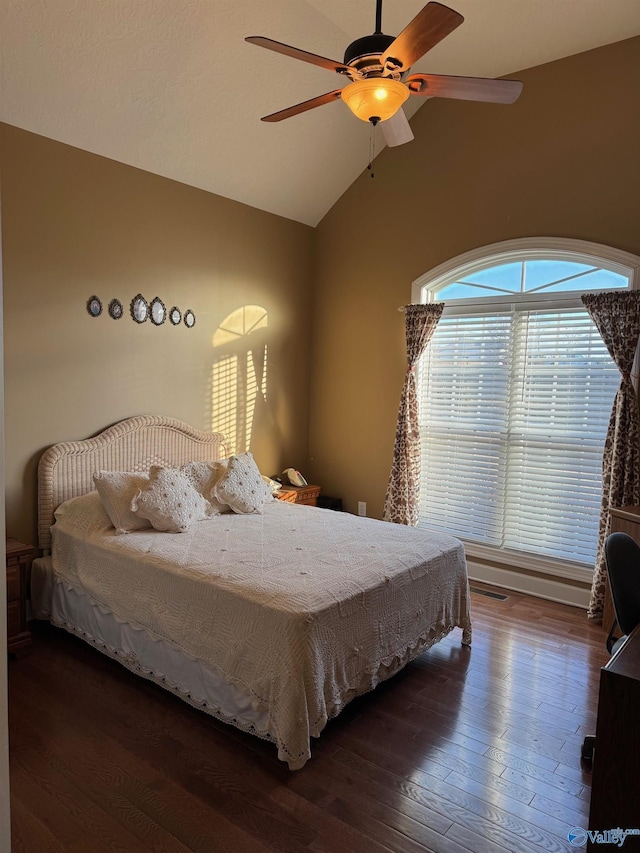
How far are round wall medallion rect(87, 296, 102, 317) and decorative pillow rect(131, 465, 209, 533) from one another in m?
1.15

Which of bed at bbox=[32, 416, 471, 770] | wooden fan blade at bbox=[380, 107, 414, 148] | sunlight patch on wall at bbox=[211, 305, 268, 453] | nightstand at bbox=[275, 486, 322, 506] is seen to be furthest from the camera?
nightstand at bbox=[275, 486, 322, 506]

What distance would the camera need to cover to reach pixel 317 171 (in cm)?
494

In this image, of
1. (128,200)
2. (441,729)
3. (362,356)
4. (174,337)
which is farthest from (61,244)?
(441,729)

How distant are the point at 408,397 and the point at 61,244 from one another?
9.37 feet

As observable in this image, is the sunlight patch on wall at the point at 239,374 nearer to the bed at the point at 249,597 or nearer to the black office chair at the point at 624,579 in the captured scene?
the bed at the point at 249,597

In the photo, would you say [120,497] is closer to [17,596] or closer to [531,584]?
[17,596]

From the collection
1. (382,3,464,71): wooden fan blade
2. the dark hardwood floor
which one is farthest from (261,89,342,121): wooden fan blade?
the dark hardwood floor

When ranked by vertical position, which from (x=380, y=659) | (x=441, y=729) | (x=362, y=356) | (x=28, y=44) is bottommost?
(x=441, y=729)

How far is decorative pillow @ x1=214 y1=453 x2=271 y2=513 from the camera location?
3.89 m

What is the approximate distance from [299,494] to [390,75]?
11.3ft

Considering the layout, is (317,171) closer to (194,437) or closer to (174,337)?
(174,337)

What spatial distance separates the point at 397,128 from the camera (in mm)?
2885

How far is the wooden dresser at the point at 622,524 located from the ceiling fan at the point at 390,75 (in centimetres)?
232

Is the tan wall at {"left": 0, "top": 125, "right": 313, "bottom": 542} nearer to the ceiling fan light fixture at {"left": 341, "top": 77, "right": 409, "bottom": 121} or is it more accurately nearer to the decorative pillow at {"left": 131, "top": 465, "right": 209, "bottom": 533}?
the decorative pillow at {"left": 131, "top": 465, "right": 209, "bottom": 533}
